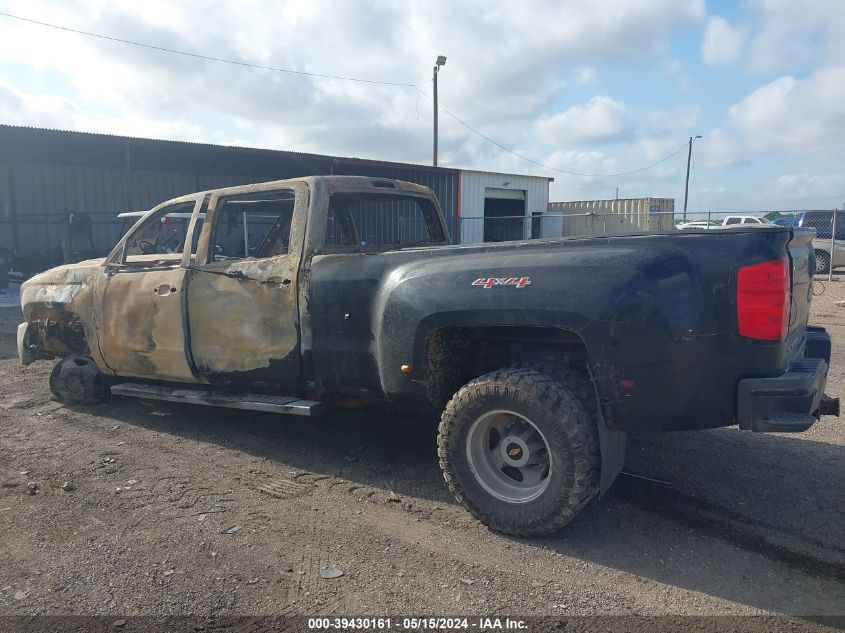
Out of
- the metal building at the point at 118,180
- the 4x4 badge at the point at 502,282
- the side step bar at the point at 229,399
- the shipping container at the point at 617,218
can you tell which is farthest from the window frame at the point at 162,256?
the shipping container at the point at 617,218

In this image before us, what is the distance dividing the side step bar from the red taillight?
264cm

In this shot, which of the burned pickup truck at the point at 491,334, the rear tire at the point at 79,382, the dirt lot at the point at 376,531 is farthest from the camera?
the rear tire at the point at 79,382

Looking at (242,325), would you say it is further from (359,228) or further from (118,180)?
(118,180)

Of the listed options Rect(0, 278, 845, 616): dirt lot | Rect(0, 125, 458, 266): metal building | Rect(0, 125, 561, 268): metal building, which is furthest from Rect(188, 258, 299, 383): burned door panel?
Rect(0, 125, 458, 266): metal building

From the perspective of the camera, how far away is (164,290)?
501 cm

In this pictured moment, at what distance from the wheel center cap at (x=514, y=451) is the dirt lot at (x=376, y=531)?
411 millimetres

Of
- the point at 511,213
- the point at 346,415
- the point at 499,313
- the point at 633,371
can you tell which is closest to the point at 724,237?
the point at 633,371

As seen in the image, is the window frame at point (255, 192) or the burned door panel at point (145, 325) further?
the burned door panel at point (145, 325)

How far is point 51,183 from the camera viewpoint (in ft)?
72.6

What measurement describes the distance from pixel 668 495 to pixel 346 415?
2823mm

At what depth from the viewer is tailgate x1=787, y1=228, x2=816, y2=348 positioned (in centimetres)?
333

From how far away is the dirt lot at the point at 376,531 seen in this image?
2.94 metres

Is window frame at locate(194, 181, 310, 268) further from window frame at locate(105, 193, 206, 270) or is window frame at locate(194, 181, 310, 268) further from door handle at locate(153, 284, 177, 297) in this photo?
door handle at locate(153, 284, 177, 297)

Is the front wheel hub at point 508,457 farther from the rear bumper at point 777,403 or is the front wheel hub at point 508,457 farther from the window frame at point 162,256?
the window frame at point 162,256
